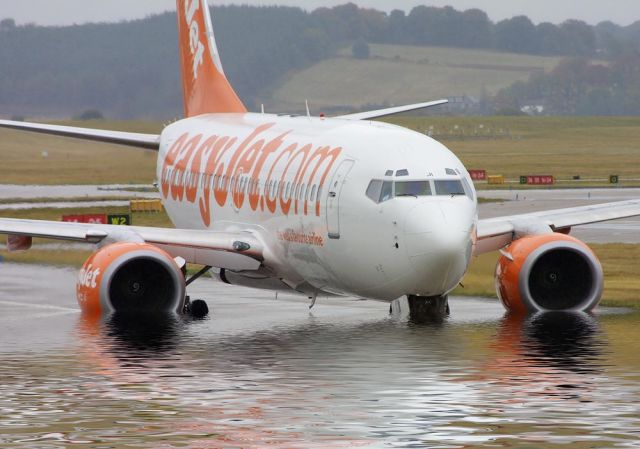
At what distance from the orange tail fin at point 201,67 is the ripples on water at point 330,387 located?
616 inches

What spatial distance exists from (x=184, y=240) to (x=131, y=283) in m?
1.82

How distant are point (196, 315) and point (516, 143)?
499ft

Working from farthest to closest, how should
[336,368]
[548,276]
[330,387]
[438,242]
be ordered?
[548,276]
[438,242]
[336,368]
[330,387]

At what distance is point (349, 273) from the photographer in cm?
2962

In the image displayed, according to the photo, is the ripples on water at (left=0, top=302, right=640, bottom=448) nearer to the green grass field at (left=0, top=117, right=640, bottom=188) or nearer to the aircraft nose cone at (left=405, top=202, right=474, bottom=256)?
the aircraft nose cone at (left=405, top=202, right=474, bottom=256)

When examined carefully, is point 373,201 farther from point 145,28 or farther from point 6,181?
point 145,28

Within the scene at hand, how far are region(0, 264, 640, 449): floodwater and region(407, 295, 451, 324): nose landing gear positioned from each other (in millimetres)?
496

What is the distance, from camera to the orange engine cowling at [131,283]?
1257 inches

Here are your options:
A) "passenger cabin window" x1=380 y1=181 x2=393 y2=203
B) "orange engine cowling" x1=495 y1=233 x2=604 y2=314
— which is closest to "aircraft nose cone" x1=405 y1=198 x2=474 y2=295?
"passenger cabin window" x1=380 y1=181 x2=393 y2=203

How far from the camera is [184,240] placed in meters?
34.2

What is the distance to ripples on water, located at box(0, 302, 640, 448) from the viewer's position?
1839 cm

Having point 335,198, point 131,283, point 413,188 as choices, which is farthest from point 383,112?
point 413,188

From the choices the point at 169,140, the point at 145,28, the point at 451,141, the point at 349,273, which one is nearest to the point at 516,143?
the point at 451,141

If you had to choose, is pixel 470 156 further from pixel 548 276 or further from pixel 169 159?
pixel 548 276
